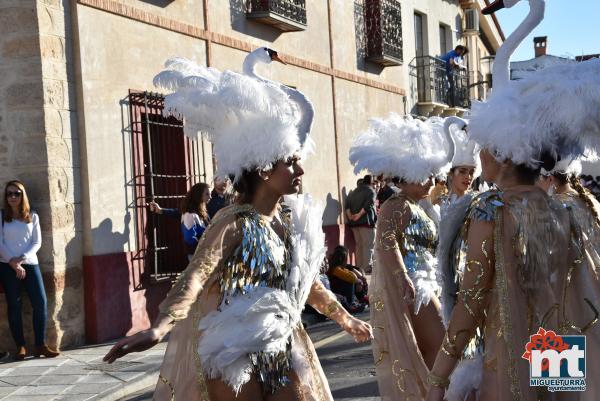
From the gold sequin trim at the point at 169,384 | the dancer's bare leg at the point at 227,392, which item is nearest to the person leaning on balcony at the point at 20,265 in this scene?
the gold sequin trim at the point at 169,384

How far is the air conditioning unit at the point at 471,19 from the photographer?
88.5ft

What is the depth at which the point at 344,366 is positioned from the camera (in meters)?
8.73

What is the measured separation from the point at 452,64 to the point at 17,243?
16021 millimetres

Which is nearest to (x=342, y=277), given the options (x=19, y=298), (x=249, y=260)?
(x=19, y=298)

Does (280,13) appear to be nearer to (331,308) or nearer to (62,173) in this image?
(62,173)

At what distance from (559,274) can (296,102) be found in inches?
59.6

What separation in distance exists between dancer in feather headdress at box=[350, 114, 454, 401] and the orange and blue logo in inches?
92.4

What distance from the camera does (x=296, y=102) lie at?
450 cm

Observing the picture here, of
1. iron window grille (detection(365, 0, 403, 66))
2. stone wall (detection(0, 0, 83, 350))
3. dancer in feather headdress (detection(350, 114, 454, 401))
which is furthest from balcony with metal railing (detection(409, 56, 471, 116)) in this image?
dancer in feather headdress (detection(350, 114, 454, 401))

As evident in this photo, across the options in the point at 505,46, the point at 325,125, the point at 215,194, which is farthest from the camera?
the point at 325,125

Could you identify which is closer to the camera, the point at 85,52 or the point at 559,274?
the point at 559,274

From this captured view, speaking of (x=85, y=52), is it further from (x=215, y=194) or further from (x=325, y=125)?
(x=325, y=125)

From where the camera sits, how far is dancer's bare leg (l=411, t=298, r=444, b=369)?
6.11m

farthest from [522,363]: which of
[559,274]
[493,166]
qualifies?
[493,166]
